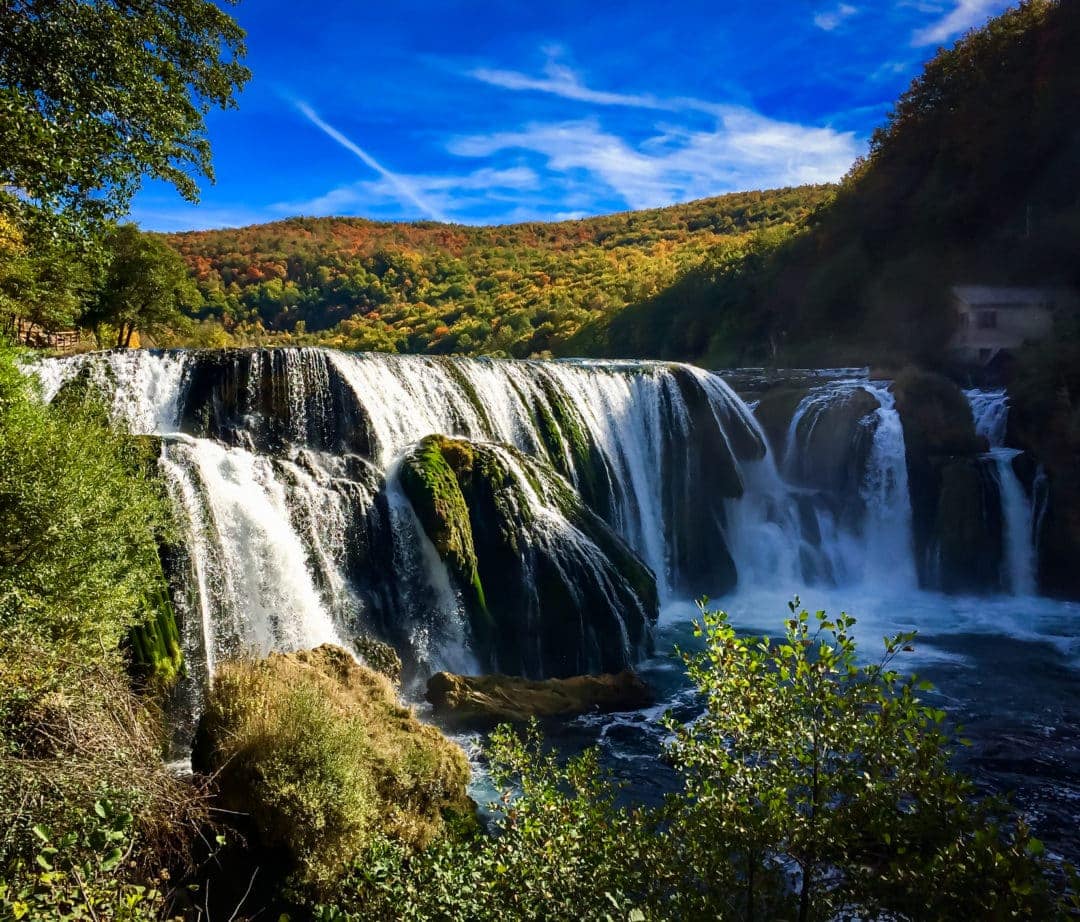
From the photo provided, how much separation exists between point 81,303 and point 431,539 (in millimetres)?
14817

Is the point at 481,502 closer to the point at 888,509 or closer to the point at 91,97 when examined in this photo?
the point at 91,97

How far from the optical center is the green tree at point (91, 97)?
293 inches

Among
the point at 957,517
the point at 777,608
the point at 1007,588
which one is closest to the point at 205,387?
the point at 777,608

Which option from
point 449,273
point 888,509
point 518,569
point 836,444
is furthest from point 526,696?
point 449,273

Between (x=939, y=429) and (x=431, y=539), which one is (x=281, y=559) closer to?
(x=431, y=539)

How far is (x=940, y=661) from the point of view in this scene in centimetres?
1452

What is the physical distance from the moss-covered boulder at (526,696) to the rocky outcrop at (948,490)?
1213 centimetres

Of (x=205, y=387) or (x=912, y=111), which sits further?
(x=912, y=111)

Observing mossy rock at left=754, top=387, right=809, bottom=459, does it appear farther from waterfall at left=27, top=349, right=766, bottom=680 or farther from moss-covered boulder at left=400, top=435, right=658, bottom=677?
moss-covered boulder at left=400, top=435, right=658, bottom=677

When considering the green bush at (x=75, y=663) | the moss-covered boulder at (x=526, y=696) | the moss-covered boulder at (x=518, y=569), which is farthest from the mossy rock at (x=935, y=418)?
the green bush at (x=75, y=663)

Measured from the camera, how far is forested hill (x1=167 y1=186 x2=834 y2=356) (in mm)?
52281

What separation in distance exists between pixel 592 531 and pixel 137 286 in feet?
55.1

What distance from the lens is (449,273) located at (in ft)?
226

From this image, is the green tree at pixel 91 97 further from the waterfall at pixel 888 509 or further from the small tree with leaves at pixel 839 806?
the waterfall at pixel 888 509
